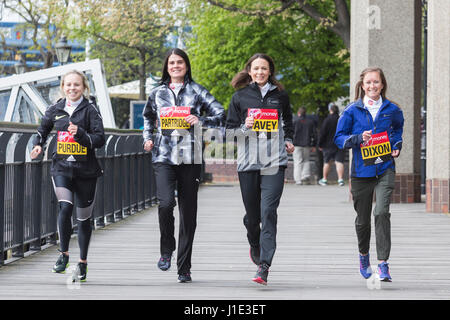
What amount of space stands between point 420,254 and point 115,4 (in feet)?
56.8

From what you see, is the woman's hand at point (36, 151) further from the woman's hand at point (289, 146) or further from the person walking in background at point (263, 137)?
the woman's hand at point (289, 146)

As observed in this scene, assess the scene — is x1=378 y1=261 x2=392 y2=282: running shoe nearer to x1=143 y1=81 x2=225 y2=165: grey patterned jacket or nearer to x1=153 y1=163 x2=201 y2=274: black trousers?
x1=153 y1=163 x2=201 y2=274: black trousers

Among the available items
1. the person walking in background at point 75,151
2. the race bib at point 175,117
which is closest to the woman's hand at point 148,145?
the race bib at point 175,117

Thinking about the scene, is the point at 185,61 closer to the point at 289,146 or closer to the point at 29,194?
the point at 289,146

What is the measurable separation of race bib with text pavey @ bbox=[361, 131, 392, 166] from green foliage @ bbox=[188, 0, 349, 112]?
20212 mm

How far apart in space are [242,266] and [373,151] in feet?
6.21

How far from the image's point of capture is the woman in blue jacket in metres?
8.27

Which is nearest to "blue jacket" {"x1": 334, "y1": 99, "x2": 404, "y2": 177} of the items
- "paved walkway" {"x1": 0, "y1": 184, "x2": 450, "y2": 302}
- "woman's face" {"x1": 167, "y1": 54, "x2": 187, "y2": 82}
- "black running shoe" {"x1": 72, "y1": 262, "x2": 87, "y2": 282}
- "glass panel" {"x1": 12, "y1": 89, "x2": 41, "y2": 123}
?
"paved walkway" {"x1": 0, "y1": 184, "x2": 450, "y2": 302}

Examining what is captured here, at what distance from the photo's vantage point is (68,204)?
827 centimetres

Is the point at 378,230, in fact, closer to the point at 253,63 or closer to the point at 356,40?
the point at 253,63

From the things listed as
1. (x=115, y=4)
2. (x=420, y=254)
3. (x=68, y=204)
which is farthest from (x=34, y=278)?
(x=115, y=4)

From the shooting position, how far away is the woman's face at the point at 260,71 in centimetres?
823

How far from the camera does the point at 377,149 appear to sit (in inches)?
325
